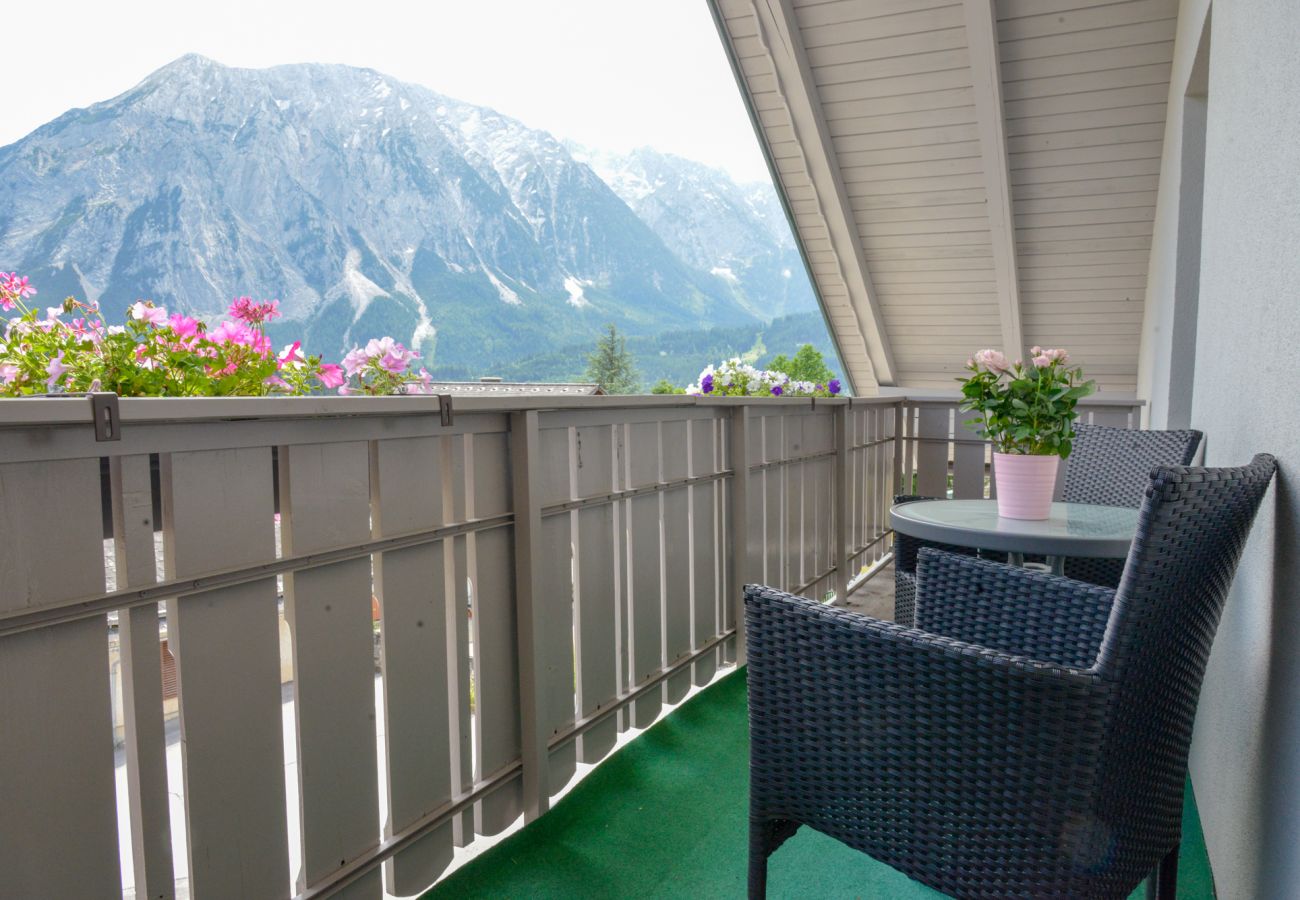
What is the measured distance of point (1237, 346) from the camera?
1660 millimetres

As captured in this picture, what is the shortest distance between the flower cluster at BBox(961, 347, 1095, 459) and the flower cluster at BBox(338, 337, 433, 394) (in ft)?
4.75

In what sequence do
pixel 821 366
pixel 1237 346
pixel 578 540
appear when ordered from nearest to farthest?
pixel 1237 346
pixel 578 540
pixel 821 366

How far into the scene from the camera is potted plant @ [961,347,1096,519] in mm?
2180

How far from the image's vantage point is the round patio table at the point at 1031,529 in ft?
6.21

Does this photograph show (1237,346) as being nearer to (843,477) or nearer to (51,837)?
(51,837)

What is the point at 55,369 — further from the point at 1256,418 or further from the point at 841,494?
the point at 841,494

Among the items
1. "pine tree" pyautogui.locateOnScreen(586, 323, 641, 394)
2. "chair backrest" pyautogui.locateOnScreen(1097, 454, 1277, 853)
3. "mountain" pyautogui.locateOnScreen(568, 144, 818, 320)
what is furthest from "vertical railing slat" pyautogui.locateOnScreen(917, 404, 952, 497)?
"mountain" pyautogui.locateOnScreen(568, 144, 818, 320)

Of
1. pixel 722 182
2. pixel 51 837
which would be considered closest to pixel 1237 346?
pixel 51 837

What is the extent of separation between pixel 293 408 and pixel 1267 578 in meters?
1.61

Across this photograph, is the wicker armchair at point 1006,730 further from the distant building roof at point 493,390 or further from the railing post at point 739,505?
the railing post at point 739,505

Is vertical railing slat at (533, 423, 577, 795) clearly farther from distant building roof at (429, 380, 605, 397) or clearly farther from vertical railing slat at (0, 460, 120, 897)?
vertical railing slat at (0, 460, 120, 897)

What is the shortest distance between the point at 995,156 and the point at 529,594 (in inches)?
205

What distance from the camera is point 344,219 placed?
216 feet

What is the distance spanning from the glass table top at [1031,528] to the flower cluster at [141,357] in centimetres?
149
